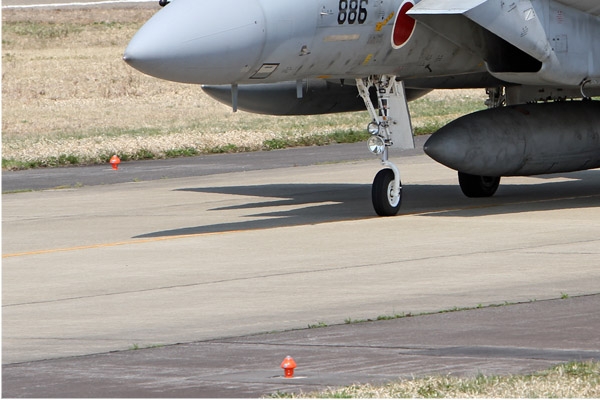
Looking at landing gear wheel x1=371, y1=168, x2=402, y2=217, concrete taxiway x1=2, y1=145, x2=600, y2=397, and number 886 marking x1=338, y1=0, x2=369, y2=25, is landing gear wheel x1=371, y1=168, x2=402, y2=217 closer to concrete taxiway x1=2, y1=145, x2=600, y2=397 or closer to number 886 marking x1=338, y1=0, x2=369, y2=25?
concrete taxiway x1=2, y1=145, x2=600, y2=397

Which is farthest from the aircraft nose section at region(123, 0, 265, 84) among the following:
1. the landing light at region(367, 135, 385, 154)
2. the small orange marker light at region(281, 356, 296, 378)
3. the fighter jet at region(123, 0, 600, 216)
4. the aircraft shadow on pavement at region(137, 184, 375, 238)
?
the small orange marker light at region(281, 356, 296, 378)

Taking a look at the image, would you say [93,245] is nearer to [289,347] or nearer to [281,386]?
[289,347]

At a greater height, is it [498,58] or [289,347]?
[498,58]

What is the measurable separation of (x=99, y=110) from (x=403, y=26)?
26872mm

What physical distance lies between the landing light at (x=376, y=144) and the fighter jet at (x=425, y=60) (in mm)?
14

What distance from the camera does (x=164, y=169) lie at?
26.5 meters

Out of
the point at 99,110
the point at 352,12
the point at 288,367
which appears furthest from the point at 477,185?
the point at 99,110

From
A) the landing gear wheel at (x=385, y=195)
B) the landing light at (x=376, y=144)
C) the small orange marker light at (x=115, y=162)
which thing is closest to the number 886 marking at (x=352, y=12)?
the landing light at (x=376, y=144)

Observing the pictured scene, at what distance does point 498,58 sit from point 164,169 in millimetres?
10070

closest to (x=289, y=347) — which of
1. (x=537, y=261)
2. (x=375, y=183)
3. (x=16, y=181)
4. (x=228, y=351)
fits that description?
(x=228, y=351)

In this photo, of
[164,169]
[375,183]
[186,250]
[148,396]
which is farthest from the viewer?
[164,169]

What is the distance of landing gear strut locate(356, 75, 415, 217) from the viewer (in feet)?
57.5

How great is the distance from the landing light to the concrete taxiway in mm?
968

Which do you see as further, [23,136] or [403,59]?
[23,136]
